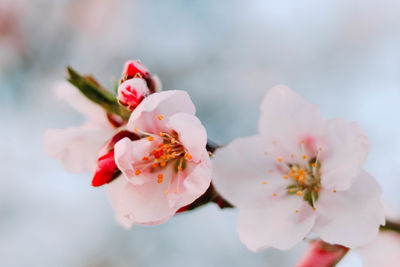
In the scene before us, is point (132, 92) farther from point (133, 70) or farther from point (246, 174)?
point (246, 174)

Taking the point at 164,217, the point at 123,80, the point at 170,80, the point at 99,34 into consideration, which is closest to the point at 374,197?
the point at 164,217

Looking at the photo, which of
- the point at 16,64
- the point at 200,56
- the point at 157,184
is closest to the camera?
the point at 157,184

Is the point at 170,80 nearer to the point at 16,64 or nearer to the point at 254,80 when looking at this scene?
the point at 254,80

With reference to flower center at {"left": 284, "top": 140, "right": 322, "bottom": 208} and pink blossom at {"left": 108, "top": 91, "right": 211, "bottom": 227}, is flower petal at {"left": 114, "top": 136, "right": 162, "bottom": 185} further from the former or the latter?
flower center at {"left": 284, "top": 140, "right": 322, "bottom": 208}

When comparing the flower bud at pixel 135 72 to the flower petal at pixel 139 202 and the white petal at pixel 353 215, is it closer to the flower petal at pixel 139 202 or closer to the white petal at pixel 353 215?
the flower petal at pixel 139 202

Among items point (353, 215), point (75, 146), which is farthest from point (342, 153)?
point (75, 146)

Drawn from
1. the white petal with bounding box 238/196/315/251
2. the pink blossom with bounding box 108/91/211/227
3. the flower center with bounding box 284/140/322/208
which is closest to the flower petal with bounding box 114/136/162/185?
the pink blossom with bounding box 108/91/211/227
